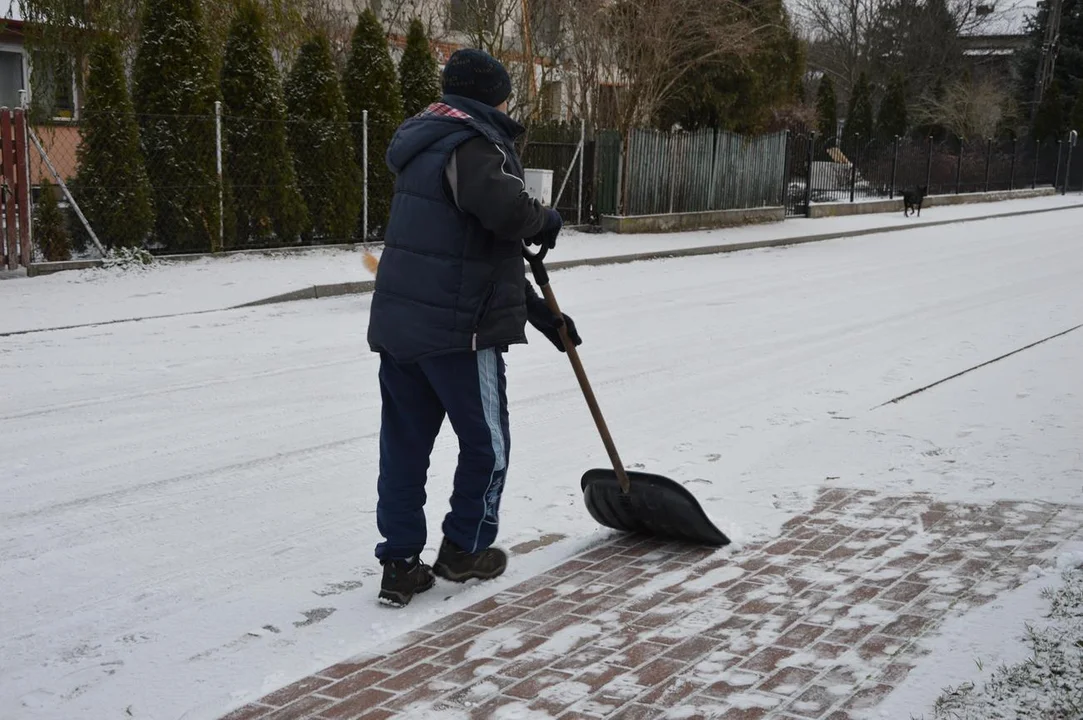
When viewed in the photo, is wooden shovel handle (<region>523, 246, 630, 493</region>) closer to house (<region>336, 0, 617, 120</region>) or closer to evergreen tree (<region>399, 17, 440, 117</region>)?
evergreen tree (<region>399, 17, 440, 117</region>)

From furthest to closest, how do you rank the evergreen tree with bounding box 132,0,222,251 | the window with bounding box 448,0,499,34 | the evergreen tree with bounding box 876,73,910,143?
1. the evergreen tree with bounding box 876,73,910,143
2. the window with bounding box 448,0,499,34
3. the evergreen tree with bounding box 132,0,222,251

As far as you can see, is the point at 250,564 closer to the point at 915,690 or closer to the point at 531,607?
the point at 531,607

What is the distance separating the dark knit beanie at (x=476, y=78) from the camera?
4.01 metres

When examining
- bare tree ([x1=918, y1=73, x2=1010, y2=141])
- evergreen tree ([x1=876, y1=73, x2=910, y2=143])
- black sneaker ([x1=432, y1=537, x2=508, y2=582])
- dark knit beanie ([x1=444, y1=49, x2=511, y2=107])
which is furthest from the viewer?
evergreen tree ([x1=876, y1=73, x2=910, y2=143])

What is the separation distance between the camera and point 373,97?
17406 millimetres

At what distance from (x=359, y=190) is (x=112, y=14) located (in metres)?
4.16

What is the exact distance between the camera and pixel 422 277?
3967 mm

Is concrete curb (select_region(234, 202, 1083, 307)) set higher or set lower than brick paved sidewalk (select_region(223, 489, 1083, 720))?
higher

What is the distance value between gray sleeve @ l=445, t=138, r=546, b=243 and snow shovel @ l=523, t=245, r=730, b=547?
2.13 feet

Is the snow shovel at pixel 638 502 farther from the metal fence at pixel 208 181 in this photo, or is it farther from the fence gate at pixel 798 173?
the fence gate at pixel 798 173

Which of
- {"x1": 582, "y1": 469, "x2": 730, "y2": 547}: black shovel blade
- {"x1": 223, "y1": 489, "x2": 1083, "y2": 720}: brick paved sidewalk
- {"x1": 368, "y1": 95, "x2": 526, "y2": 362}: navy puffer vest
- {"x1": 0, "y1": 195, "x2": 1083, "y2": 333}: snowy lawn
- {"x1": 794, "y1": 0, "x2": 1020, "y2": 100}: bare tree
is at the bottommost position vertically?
{"x1": 223, "y1": 489, "x2": 1083, "y2": 720}: brick paved sidewalk

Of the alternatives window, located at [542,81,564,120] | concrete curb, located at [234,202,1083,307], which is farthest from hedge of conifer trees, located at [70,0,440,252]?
window, located at [542,81,564,120]

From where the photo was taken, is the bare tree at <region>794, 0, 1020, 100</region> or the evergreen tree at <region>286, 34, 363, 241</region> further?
the bare tree at <region>794, 0, 1020, 100</region>

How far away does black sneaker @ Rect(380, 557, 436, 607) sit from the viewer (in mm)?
4176
